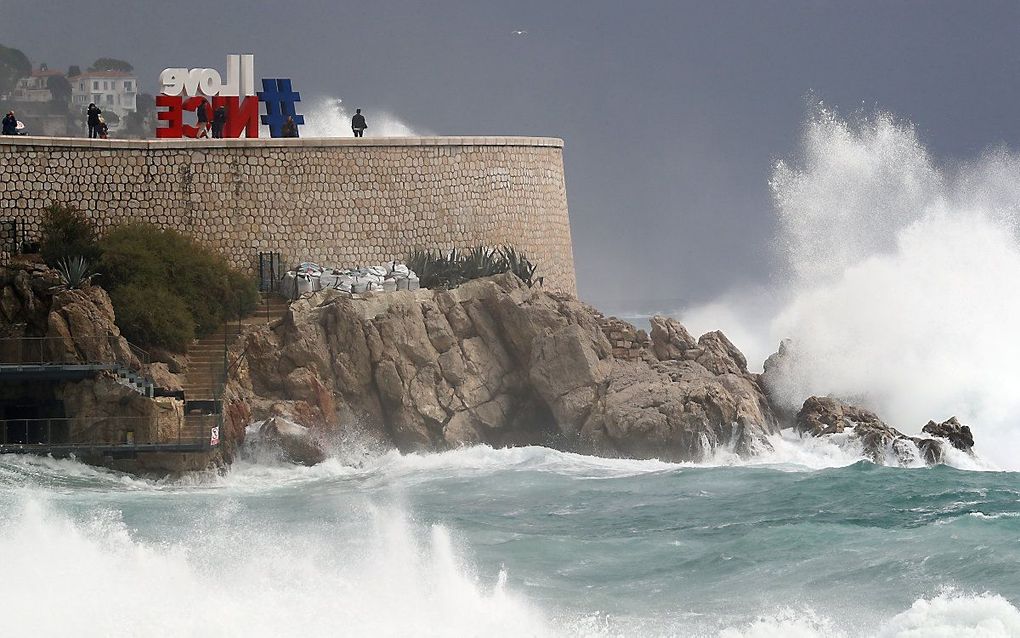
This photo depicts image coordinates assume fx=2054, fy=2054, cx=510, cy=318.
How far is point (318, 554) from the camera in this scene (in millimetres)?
22672

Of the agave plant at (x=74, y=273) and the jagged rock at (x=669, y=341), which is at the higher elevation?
the agave plant at (x=74, y=273)

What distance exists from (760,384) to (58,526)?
15.0 m

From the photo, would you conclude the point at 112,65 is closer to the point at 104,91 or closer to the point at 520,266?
the point at 104,91

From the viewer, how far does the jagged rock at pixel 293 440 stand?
30812 mm

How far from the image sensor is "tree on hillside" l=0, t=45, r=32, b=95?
80312mm

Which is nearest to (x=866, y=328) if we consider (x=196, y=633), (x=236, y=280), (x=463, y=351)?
(x=463, y=351)

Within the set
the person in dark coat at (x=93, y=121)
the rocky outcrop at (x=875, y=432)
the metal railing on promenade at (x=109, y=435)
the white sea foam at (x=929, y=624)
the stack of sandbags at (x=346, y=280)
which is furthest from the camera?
the person in dark coat at (x=93, y=121)

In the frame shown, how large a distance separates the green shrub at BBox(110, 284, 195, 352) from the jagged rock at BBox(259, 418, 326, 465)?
94.1 inches

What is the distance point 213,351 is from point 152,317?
117cm

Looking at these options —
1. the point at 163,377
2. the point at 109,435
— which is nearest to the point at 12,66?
the point at 163,377

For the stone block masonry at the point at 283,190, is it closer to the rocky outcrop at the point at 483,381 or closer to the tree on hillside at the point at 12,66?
the rocky outcrop at the point at 483,381

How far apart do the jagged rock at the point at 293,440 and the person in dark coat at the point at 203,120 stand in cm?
689

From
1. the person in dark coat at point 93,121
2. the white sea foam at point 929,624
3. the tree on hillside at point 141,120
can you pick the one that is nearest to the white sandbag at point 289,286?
the person in dark coat at point 93,121

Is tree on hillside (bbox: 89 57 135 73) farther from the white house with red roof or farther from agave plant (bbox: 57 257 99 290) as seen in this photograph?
agave plant (bbox: 57 257 99 290)
